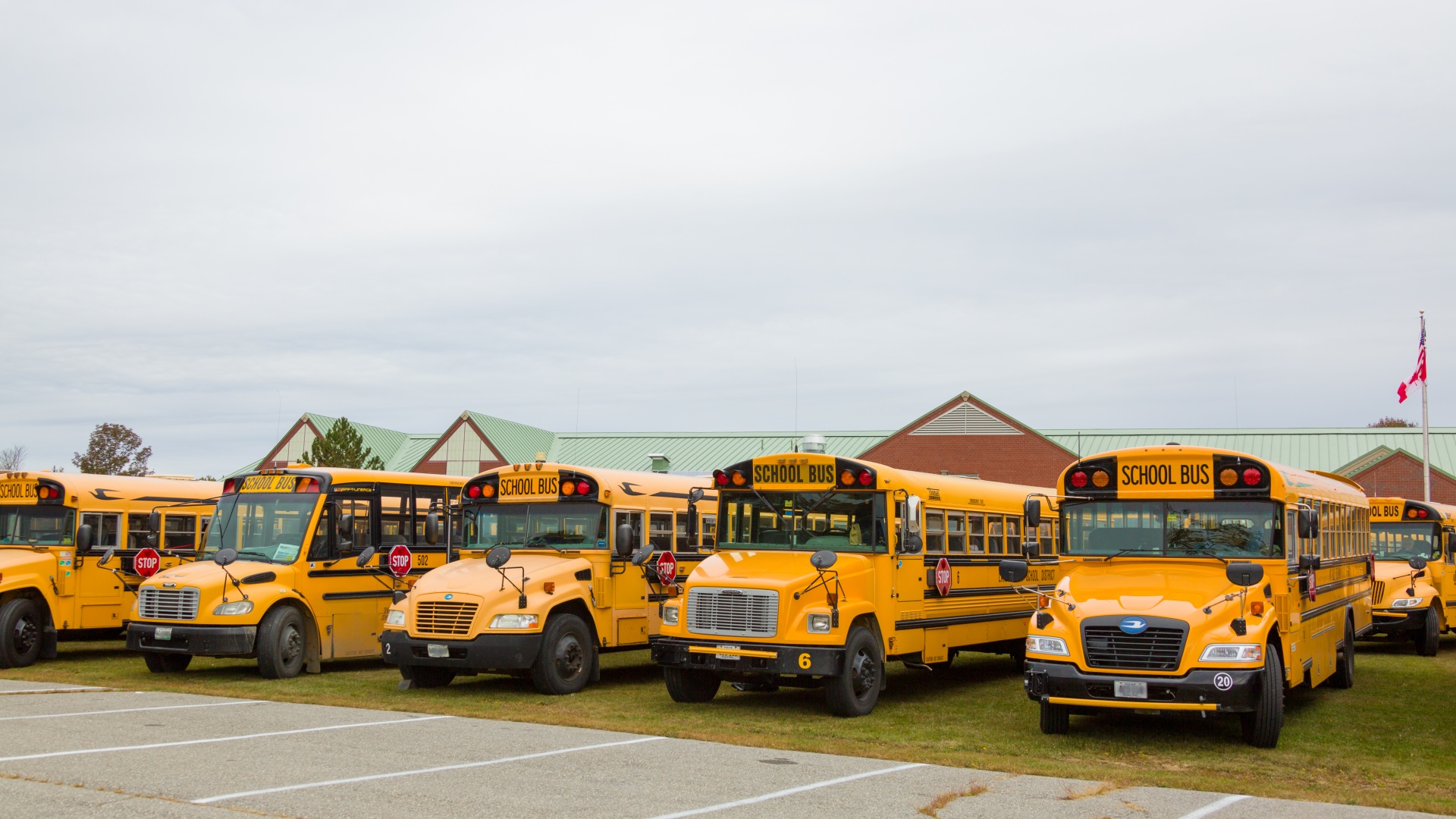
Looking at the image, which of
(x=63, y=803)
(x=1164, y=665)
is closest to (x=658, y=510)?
(x=1164, y=665)

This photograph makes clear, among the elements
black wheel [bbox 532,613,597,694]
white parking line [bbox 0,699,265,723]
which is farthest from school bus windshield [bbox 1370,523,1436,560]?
white parking line [bbox 0,699,265,723]

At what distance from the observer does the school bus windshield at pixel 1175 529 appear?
37.9ft

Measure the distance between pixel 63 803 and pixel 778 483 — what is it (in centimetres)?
766

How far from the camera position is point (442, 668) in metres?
14.2

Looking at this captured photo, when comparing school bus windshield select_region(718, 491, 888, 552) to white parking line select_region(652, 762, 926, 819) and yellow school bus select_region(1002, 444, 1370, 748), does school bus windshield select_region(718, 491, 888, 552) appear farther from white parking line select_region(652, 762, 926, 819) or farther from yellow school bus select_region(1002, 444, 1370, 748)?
white parking line select_region(652, 762, 926, 819)

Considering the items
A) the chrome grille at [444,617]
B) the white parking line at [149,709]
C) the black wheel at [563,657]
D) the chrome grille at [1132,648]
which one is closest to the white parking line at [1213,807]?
the chrome grille at [1132,648]

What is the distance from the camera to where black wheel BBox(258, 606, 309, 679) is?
15367 millimetres

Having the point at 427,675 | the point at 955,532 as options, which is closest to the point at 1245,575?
the point at 955,532

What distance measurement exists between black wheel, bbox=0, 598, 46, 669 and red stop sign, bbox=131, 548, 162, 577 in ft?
4.41

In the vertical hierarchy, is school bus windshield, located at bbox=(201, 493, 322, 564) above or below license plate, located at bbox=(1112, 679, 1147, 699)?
above

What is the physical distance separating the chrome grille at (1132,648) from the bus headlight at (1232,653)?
0.22 metres

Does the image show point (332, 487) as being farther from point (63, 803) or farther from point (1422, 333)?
point (1422, 333)

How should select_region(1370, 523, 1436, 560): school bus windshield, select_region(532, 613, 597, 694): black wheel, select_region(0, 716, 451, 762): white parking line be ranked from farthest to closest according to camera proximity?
select_region(1370, 523, 1436, 560): school bus windshield
select_region(532, 613, 597, 694): black wheel
select_region(0, 716, 451, 762): white parking line

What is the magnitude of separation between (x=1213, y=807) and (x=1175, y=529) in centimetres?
401
